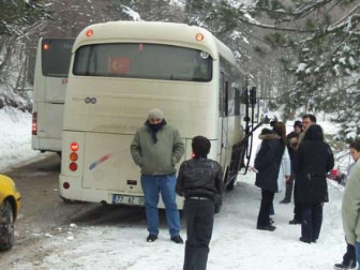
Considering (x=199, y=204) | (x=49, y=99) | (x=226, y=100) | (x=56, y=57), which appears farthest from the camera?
(x=56, y=57)

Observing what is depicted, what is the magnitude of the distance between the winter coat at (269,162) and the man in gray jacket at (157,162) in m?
1.68

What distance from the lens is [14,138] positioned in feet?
81.5

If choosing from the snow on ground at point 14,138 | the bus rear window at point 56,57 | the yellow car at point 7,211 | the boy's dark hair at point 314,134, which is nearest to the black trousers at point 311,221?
the boy's dark hair at point 314,134

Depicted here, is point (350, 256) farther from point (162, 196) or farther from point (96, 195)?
point (96, 195)

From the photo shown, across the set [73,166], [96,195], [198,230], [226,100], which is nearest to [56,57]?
[226,100]

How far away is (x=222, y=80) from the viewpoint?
32.4ft

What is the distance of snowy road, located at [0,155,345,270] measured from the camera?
695 cm

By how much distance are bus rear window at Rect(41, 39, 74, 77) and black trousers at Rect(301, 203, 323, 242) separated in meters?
8.92

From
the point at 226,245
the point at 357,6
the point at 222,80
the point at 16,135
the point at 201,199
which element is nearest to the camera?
the point at 201,199

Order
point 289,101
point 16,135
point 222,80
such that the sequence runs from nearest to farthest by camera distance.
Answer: point 222,80 → point 289,101 → point 16,135

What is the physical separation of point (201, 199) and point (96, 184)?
132 inches

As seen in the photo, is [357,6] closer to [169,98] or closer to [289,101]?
[289,101]

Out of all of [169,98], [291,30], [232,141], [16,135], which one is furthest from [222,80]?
[16,135]

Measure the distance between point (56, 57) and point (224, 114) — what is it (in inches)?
278
